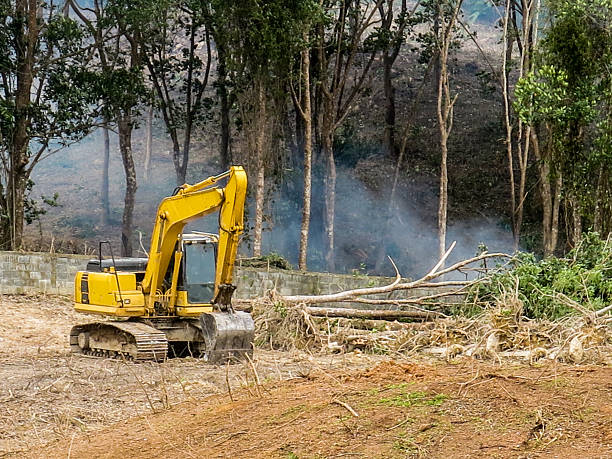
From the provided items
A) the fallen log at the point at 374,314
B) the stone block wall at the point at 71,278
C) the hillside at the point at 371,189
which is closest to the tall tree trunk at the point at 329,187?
the hillside at the point at 371,189

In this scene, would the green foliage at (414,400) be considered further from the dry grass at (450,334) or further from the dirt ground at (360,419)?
the dry grass at (450,334)

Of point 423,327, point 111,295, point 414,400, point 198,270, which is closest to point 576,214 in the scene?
point 423,327

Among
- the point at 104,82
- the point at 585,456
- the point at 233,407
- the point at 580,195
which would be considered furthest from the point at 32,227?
Answer: the point at 585,456

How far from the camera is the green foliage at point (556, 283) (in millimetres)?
15328

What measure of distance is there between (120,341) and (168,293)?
1.06m

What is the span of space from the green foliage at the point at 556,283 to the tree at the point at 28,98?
14575 mm

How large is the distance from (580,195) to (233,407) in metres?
16.3

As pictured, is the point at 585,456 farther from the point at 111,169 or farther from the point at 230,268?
the point at 111,169

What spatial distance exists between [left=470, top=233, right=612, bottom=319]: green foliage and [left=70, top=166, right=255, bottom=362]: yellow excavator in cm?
441

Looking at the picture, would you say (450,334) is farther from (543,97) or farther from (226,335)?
(543,97)

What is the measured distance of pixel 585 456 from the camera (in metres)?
5.45

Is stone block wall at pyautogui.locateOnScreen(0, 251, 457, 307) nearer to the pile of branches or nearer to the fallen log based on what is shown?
the pile of branches

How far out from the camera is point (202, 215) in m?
14.5

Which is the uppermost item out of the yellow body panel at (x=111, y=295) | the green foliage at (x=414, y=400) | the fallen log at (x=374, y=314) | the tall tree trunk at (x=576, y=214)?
the tall tree trunk at (x=576, y=214)
